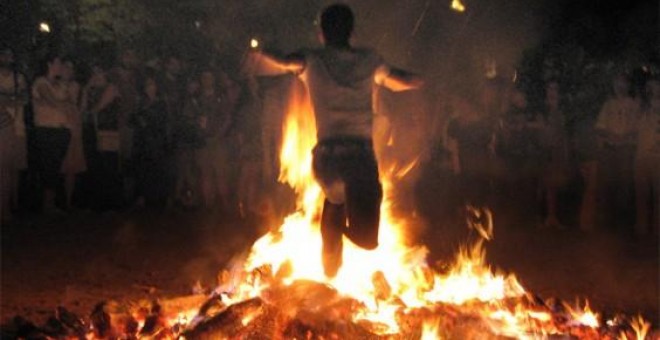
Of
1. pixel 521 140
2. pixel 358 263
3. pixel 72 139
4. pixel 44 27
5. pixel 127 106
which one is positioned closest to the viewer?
pixel 358 263

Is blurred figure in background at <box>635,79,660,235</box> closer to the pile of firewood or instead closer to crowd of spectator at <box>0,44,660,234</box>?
crowd of spectator at <box>0,44,660,234</box>

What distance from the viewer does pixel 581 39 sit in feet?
50.1

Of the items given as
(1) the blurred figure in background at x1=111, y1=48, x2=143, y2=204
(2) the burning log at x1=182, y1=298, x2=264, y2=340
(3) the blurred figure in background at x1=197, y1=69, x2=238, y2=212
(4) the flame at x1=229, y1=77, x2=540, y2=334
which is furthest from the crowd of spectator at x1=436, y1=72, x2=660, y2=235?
(2) the burning log at x1=182, y1=298, x2=264, y2=340

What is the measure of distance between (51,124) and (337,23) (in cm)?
549

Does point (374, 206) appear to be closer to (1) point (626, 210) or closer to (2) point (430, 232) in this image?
(2) point (430, 232)

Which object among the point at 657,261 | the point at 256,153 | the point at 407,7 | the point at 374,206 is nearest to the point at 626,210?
the point at 657,261

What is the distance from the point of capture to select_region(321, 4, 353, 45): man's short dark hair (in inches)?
187

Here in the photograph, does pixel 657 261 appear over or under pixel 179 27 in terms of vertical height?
under

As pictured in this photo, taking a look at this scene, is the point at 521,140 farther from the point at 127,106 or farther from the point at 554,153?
A: the point at 127,106

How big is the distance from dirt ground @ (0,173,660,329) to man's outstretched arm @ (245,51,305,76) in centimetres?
242

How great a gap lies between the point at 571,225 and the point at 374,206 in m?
5.28

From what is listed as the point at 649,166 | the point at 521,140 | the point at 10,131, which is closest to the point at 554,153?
the point at 521,140

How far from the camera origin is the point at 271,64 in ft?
15.6

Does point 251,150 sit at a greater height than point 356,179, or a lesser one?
lesser
